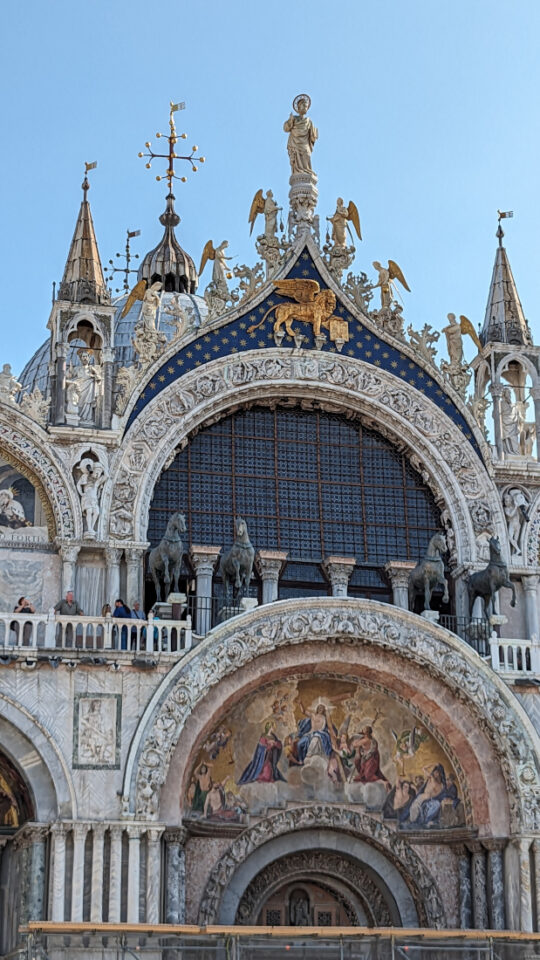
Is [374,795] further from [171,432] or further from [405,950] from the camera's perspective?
[171,432]

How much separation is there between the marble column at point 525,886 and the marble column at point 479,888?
0.83 meters

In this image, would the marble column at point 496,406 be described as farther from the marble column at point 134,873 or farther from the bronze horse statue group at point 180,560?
the marble column at point 134,873

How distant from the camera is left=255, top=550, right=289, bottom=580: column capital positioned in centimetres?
2814

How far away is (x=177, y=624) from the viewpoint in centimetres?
2605

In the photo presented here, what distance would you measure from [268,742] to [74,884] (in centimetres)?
431

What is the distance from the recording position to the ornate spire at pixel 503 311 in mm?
31328

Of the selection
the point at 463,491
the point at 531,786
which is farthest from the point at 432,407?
the point at 531,786

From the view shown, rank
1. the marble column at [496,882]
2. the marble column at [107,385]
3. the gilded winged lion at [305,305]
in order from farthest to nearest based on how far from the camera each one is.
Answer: the gilded winged lion at [305,305], the marble column at [107,385], the marble column at [496,882]

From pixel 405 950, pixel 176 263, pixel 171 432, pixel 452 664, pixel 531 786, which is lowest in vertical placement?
pixel 405 950

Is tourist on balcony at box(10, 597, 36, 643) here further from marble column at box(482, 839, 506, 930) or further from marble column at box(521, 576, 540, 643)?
marble column at box(521, 576, 540, 643)

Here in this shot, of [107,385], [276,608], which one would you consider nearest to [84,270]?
[107,385]

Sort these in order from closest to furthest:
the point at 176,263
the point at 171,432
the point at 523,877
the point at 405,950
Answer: the point at 405,950, the point at 523,877, the point at 171,432, the point at 176,263

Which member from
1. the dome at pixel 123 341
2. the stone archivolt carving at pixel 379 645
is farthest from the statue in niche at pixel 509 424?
the dome at pixel 123 341

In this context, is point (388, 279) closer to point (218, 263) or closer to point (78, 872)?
point (218, 263)
